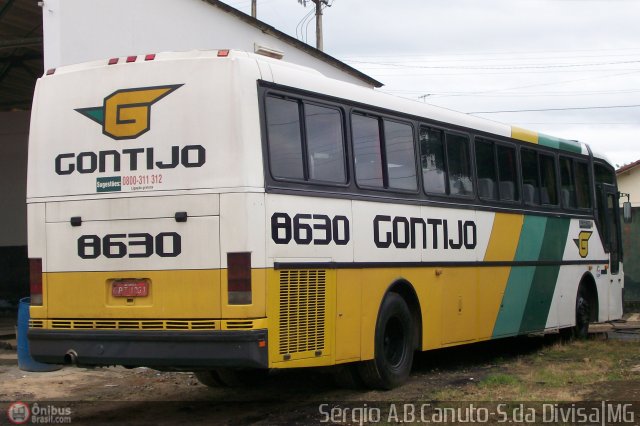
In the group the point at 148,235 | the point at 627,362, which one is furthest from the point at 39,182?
the point at 627,362

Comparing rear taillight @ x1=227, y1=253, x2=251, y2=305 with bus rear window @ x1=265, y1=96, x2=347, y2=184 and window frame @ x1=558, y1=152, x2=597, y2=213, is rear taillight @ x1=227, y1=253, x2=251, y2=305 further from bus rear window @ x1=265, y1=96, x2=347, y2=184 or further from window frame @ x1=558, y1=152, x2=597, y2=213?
window frame @ x1=558, y1=152, x2=597, y2=213

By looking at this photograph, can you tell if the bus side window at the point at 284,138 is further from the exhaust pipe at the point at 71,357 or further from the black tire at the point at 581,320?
the black tire at the point at 581,320

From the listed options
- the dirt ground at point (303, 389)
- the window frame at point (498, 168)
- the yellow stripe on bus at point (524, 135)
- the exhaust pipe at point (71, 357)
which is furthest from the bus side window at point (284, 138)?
the yellow stripe on bus at point (524, 135)

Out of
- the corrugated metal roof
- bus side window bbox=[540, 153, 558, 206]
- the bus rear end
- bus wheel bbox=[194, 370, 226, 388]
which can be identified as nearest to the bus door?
bus side window bbox=[540, 153, 558, 206]

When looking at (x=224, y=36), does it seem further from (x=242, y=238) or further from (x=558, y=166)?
(x=242, y=238)

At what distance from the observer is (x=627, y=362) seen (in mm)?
11945

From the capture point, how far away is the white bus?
25.8 ft

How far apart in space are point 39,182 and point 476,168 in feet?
18.4

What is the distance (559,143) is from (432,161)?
13.5 feet

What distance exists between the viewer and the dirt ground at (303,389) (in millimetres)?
9008

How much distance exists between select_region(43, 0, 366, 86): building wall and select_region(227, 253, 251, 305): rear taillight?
6.43 m

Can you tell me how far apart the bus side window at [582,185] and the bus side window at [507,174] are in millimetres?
2310

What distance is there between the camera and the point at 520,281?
12.9m

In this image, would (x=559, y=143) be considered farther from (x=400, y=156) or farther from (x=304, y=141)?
(x=304, y=141)
